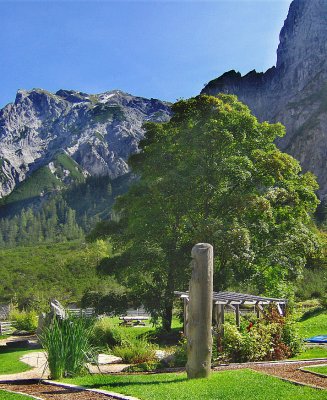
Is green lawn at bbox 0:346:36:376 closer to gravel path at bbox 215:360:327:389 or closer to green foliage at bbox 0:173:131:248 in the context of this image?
gravel path at bbox 215:360:327:389

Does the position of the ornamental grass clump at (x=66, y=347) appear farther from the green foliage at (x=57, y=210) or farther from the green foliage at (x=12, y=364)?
the green foliage at (x=57, y=210)

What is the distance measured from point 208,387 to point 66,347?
3.47 m

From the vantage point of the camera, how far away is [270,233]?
21359mm

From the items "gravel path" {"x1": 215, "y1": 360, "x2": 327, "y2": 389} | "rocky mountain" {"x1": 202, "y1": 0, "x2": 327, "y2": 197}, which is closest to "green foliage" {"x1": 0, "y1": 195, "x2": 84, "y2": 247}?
"rocky mountain" {"x1": 202, "y1": 0, "x2": 327, "y2": 197}

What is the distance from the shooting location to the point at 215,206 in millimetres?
21578

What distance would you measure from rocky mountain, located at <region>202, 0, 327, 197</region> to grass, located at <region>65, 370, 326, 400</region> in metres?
97.5

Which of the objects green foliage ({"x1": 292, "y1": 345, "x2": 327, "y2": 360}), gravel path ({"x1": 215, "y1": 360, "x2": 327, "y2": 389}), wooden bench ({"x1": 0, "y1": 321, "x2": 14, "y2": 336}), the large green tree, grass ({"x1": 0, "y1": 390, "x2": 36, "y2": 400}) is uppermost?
the large green tree

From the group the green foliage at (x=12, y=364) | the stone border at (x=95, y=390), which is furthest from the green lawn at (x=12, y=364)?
the stone border at (x=95, y=390)

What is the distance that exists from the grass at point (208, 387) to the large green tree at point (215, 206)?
31.7ft

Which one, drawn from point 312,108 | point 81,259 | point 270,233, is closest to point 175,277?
point 270,233

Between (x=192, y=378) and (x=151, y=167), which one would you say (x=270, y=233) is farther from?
(x=192, y=378)

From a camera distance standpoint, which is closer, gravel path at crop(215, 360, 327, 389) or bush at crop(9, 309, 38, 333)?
gravel path at crop(215, 360, 327, 389)

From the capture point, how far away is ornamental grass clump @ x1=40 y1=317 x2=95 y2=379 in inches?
394

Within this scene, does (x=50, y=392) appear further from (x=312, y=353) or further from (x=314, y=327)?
(x=314, y=327)
